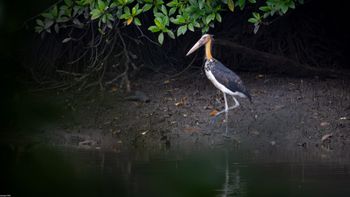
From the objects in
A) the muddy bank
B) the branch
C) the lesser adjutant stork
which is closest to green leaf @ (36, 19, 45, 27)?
the muddy bank

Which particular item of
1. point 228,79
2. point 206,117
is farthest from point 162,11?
point 206,117

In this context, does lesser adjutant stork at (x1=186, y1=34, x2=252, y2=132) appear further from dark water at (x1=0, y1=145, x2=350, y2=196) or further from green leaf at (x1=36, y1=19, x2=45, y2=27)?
green leaf at (x1=36, y1=19, x2=45, y2=27)

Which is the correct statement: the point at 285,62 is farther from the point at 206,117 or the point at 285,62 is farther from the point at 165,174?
the point at 165,174

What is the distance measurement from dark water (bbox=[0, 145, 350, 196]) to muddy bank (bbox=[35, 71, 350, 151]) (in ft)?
3.13

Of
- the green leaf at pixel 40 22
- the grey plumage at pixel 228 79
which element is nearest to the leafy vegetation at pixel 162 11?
the green leaf at pixel 40 22

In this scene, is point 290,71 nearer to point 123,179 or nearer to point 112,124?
point 112,124

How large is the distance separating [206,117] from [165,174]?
3.07m

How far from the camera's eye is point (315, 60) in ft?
37.4

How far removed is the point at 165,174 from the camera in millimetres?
6422

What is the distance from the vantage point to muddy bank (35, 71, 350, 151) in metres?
8.70

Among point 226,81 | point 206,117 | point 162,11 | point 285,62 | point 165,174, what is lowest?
point 165,174

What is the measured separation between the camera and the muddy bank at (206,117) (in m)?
8.70

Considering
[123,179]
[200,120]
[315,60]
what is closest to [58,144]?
[200,120]

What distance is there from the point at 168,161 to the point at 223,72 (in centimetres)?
264
